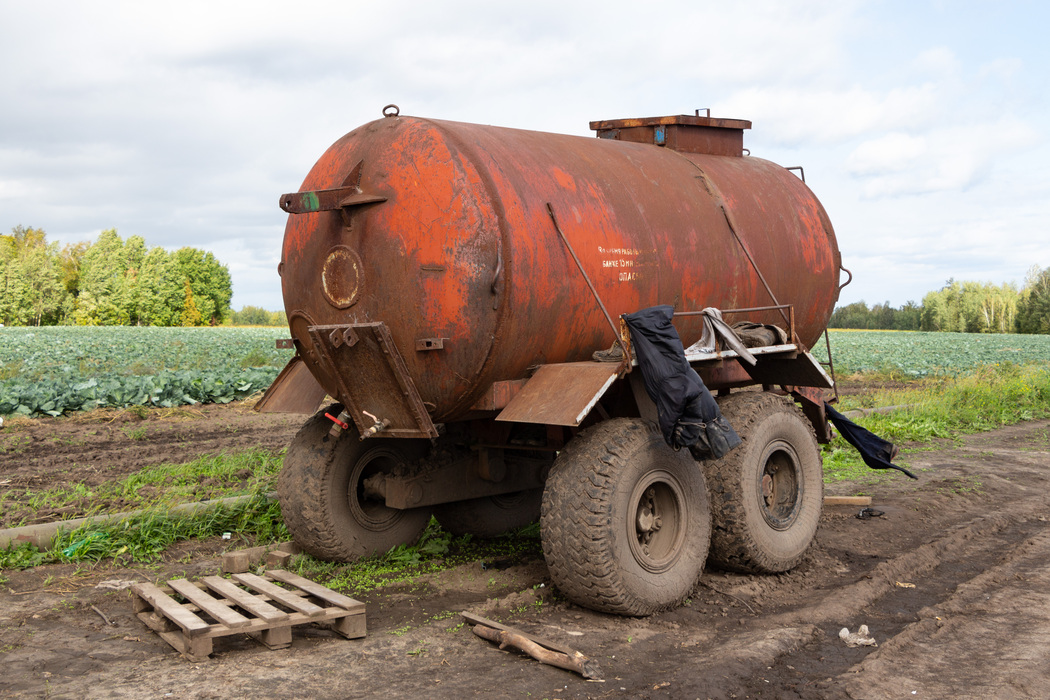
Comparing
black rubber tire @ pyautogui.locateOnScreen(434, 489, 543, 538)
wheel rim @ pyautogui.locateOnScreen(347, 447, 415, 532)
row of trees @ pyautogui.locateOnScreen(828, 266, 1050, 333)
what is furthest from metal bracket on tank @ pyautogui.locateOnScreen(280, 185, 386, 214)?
row of trees @ pyautogui.locateOnScreen(828, 266, 1050, 333)

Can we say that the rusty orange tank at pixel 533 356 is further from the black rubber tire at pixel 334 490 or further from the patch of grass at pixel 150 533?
the patch of grass at pixel 150 533

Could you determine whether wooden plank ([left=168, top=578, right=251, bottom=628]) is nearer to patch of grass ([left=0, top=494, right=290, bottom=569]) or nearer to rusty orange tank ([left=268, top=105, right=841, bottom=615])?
rusty orange tank ([left=268, top=105, right=841, bottom=615])

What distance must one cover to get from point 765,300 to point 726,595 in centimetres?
241

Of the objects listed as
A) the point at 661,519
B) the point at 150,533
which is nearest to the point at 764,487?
the point at 661,519

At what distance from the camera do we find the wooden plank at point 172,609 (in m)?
4.30

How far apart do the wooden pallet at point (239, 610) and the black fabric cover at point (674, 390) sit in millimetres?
2019

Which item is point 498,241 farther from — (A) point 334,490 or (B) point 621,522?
(A) point 334,490

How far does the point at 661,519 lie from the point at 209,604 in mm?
2679

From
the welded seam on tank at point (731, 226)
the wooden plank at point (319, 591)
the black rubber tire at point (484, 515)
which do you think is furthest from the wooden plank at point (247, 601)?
the welded seam on tank at point (731, 226)

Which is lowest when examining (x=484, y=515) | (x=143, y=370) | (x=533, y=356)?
(x=484, y=515)

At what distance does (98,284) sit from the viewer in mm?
68500

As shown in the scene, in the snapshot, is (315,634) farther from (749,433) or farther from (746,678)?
(749,433)

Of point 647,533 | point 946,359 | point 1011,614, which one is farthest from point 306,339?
point 946,359

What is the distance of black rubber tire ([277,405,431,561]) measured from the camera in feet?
19.2
